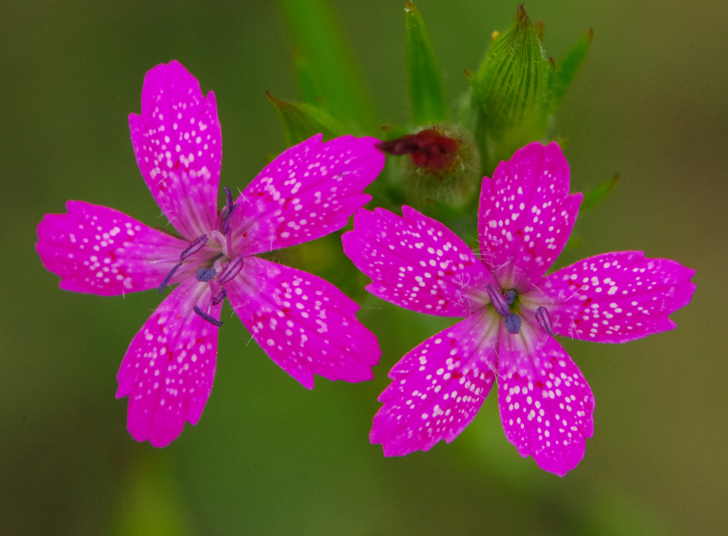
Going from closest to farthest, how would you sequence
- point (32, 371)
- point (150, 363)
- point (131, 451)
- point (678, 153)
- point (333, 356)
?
point (333, 356), point (150, 363), point (131, 451), point (32, 371), point (678, 153)

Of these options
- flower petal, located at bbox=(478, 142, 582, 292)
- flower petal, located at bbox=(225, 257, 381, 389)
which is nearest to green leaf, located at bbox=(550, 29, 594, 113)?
flower petal, located at bbox=(478, 142, 582, 292)

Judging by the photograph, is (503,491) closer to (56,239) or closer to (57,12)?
(56,239)

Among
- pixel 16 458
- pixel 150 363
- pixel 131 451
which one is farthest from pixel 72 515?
pixel 150 363

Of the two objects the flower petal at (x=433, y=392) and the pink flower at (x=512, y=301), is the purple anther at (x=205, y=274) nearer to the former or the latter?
the pink flower at (x=512, y=301)

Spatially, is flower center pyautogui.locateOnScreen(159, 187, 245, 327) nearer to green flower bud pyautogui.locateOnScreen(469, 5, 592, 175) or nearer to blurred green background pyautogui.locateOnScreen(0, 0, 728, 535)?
green flower bud pyautogui.locateOnScreen(469, 5, 592, 175)

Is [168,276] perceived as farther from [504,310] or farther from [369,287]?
[504,310]
